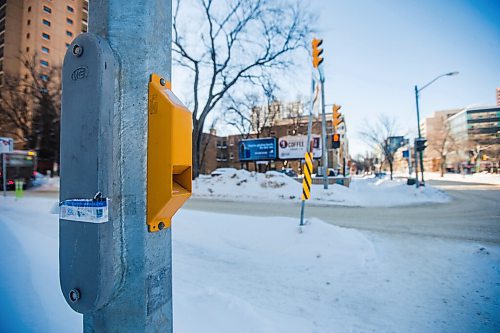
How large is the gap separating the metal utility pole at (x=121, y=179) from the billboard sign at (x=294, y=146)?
75.5 feet

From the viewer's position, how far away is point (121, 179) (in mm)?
967

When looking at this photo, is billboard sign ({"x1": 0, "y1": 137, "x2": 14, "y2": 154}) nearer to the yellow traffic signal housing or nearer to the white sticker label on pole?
the white sticker label on pole

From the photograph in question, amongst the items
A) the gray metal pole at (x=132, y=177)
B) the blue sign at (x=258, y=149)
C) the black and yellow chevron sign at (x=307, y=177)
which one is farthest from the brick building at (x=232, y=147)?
the gray metal pole at (x=132, y=177)

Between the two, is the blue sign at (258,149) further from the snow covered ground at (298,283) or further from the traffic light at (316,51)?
the snow covered ground at (298,283)

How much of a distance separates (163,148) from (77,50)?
49 cm

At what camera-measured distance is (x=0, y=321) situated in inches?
66.6

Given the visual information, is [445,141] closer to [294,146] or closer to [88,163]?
[88,163]

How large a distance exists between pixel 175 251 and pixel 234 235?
1352 millimetres

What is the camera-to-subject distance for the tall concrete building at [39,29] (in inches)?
66.5

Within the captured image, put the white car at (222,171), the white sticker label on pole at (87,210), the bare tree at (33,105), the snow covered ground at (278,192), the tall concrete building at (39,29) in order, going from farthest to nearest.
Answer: the white car at (222,171) < the snow covered ground at (278,192) < the bare tree at (33,105) < the tall concrete building at (39,29) < the white sticker label on pole at (87,210)

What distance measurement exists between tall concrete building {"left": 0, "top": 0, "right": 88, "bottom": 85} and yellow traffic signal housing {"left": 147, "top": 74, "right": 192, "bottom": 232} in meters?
1.18

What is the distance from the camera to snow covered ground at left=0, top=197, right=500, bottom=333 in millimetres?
2171

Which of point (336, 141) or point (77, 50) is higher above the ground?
point (336, 141)

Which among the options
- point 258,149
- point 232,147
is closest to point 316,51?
point 258,149
